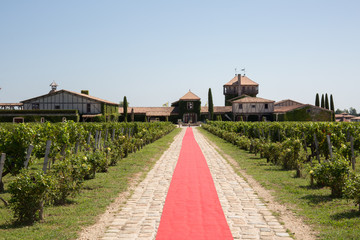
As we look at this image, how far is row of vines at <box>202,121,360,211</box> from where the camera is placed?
26.6 ft

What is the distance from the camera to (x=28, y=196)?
6.25 metres

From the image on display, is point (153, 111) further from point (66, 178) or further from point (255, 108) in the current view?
point (66, 178)

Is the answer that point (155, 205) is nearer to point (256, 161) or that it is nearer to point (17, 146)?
point (17, 146)

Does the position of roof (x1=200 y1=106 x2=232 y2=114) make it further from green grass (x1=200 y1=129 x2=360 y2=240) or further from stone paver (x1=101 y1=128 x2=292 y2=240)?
stone paver (x1=101 y1=128 x2=292 y2=240)

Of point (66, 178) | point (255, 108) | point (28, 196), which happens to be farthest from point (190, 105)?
point (28, 196)

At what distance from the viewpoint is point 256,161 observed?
15719 millimetres

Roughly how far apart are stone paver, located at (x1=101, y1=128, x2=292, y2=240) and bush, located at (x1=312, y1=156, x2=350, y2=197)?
1.84 meters

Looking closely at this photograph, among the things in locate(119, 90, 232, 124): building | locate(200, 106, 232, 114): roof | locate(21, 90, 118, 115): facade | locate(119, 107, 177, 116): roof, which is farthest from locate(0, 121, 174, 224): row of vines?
locate(200, 106, 232, 114): roof

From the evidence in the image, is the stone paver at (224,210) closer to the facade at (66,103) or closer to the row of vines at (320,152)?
the row of vines at (320,152)

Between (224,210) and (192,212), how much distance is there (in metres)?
0.76

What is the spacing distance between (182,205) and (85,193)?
296 cm

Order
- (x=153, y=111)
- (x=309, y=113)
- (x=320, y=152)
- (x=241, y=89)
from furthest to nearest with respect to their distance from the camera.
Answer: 1. (x=241, y=89)
2. (x=153, y=111)
3. (x=309, y=113)
4. (x=320, y=152)

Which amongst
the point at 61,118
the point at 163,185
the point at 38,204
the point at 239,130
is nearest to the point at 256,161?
the point at 163,185

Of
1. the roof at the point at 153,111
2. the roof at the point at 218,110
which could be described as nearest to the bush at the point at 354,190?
the roof at the point at 153,111
